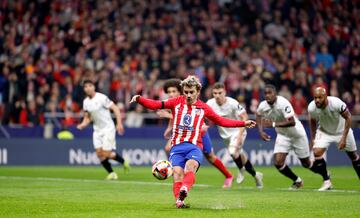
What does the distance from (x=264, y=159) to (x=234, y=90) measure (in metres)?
2.67

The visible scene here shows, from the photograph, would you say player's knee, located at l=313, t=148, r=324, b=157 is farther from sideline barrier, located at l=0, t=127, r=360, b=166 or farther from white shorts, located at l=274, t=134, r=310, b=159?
sideline barrier, located at l=0, t=127, r=360, b=166

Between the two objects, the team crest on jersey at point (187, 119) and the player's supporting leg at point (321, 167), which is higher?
the team crest on jersey at point (187, 119)

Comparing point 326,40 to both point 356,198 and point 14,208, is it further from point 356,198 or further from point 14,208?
point 14,208

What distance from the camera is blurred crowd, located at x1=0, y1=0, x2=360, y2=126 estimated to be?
30.2 m

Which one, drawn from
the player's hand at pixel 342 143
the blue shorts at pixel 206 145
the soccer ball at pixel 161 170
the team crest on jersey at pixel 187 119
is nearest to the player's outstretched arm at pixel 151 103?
the team crest on jersey at pixel 187 119

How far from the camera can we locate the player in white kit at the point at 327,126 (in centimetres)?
1798

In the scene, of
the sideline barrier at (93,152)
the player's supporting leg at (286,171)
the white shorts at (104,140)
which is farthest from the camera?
the sideline barrier at (93,152)

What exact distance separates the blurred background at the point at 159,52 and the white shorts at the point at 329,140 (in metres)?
10.6

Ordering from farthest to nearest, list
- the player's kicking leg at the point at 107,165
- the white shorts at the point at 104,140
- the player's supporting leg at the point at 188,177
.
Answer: the white shorts at the point at 104,140
the player's kicking leg at the point at 107,165
the player's supporting leg at the point at 188,177

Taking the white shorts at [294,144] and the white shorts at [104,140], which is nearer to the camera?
the white shorts at [294,144]

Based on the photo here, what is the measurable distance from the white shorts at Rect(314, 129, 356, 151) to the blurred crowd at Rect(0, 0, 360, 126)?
10.7 metres

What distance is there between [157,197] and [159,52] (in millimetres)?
17251

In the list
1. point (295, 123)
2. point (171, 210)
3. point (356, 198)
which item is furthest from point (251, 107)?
point (171, 210)

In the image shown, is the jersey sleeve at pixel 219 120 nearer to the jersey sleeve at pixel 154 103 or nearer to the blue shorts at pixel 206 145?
the jersey sleeve at pixel 154 103
